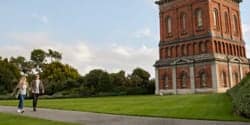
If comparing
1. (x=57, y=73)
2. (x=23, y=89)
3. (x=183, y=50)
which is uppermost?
(x=183, y=50)

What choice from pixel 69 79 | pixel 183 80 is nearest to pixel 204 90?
pixel 183 80

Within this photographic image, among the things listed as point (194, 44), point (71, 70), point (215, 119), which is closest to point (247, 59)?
point (194, 44)

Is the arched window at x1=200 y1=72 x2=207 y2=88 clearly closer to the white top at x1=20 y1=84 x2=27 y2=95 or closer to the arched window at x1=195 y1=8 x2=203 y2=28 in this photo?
the arched window at x1=195 y1=8 x2=203 y2=28

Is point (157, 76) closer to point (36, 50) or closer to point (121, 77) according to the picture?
point (121, 77)

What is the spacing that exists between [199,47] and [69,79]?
26399mm

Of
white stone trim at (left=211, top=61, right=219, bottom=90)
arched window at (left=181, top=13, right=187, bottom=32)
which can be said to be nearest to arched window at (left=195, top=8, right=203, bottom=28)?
arched window at (left=181, top=13, right=187, bottom=32)

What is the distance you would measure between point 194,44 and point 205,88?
333 inches

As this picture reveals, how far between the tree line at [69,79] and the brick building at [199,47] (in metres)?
6.65

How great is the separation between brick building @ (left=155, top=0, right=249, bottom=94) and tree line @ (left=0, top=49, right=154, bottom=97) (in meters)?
6.65

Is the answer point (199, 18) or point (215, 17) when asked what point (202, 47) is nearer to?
point (199, 18)

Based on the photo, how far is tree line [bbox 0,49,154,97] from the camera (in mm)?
60737

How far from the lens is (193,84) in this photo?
57125 millimetres

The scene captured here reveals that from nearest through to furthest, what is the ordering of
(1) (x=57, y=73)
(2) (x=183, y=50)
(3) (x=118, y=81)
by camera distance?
(2) (x=183, y=50) → (3) (x=118, y=81) → (1) (x=57, y=73)

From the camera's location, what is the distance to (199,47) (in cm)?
5812
